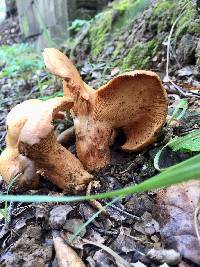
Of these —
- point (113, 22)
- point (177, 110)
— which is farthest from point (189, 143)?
point (113, 22)

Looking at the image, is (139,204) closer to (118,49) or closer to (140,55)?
(140,55)

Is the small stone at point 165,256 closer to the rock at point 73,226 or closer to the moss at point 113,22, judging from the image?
the rock at point 73,226

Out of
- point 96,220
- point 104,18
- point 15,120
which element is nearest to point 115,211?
point 96,220

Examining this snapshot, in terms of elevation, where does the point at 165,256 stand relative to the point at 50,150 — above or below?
below

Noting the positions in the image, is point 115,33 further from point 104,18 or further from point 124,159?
point 124,159

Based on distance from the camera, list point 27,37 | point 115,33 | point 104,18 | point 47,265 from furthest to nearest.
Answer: point 27,37, point 104,18, point 115,33, point 47,265

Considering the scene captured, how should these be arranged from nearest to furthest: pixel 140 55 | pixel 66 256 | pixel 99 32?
pixel 66 256 → pixel 140 55 → pixel 99 32

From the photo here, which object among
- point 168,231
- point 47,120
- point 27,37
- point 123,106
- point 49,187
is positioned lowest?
point 27,37
